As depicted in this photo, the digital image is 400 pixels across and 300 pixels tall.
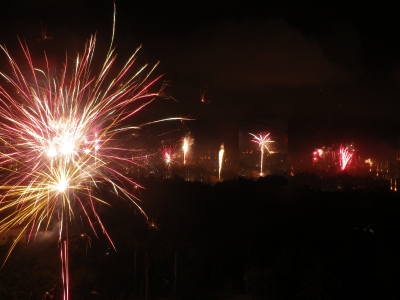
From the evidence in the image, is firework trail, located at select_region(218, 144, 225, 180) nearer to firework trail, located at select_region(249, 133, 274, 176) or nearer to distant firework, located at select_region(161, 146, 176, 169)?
firework trail, located at select_region(249, 133, 274, 176)

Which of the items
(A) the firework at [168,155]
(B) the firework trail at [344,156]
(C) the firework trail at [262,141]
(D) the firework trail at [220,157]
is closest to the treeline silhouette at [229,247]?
(D) the firework trail at [220,157]

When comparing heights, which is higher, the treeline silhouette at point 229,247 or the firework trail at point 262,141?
the firework trail at point 262,141

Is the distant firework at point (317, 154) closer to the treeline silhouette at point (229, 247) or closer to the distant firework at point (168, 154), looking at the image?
the treeline silhouette at point (229, 247)

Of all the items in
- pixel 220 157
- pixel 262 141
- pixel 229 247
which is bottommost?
pixel 229 247

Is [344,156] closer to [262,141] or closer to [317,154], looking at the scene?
[317,154]

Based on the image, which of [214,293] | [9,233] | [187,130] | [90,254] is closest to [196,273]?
[214,293]

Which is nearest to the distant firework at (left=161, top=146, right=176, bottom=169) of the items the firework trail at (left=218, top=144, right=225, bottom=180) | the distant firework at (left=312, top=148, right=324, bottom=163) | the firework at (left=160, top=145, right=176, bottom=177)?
the firework at (left=160, top=145, right=176, bottom=177)

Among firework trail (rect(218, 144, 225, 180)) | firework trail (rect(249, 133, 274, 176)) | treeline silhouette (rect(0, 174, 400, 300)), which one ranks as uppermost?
firework trail (rect(249, 133, 274, 176))

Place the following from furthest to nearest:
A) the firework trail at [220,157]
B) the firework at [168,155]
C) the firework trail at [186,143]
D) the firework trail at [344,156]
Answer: the firework at [168,155], the firework trail at [186,143], the firework trail at [344,156], the firework trail at [220,157]

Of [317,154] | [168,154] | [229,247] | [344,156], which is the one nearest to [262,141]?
[317,154]
